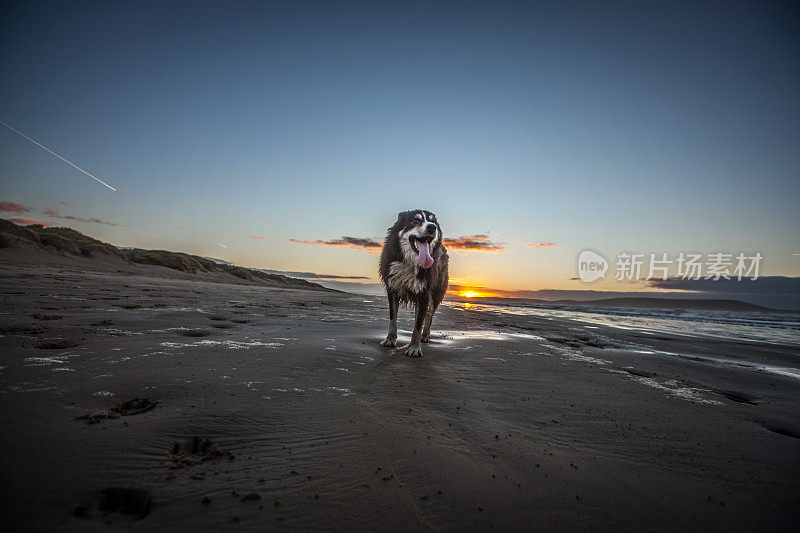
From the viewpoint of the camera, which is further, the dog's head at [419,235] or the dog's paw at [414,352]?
the dog's head at [419,235]

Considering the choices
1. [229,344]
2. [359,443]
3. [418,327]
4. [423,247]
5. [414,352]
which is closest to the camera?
[359,443]

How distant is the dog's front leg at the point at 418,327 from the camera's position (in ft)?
14.4

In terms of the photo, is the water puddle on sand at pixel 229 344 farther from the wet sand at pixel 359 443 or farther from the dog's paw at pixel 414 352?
the dog's paw at pixel 414 352

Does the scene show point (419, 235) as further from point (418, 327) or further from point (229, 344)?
point (229, 344)

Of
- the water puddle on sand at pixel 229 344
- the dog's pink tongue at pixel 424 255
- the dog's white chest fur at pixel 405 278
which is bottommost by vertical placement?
the water puddle on sand at pixel 229 344

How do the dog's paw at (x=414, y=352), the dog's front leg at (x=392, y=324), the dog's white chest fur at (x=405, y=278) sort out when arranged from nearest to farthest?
the dog's paw at (x=414, y=352) → the dog's front leg at (x=392, y=324) → the dog's white chest fur at (x=405, y=278)

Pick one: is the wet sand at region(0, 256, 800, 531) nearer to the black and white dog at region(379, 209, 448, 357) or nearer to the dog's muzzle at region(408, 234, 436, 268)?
the black and white dog at region(379, 209, 448, 357)

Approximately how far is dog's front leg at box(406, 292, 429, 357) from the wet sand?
699 millimetres

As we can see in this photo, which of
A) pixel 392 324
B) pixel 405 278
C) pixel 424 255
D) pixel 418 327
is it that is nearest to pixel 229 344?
pixel 392 324

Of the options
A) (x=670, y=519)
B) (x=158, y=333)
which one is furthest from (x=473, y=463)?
(x=158, y=333)

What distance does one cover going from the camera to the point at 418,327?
Answer: 4.71 meters

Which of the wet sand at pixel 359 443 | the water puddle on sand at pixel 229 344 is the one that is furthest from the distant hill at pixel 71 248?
the water puddle on sand at pixel 229 344

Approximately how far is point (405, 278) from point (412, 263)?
0.27 m

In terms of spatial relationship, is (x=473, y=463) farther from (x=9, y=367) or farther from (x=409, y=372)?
(x=9, y=367)
